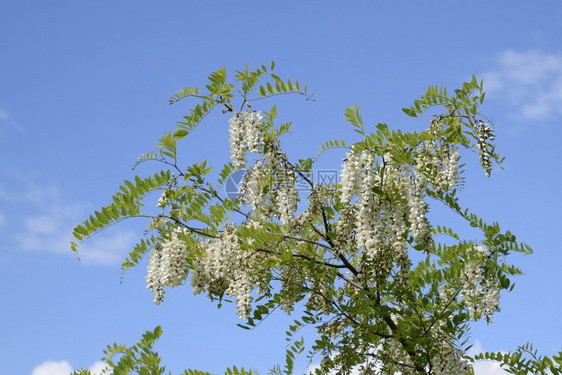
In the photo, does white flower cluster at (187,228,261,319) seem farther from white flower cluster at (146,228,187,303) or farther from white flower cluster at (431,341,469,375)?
white flower cluster at (431,341,469,375)

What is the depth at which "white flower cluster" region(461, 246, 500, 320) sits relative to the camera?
483cm

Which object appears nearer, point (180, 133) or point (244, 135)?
point (244, 135)

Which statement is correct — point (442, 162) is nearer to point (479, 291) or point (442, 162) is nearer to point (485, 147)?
point (485, 147)

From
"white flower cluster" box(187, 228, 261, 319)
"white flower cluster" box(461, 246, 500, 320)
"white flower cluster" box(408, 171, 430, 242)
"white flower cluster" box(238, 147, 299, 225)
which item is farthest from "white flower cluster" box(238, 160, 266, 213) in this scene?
"white flower cluster" box(461, 246, 500, 320)

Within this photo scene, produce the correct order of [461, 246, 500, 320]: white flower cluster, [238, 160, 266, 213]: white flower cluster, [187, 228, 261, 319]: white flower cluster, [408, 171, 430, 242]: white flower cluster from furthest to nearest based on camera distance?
[461, 246, 500, 320]: white flower cluster → [238, 160, 266, 213]: white flower cluster → [187, 228, 261, 319]: white flower cluster → [408, 171, 430, 242]: white flower cluster

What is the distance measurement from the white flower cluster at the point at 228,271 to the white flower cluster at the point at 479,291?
5.82 ft

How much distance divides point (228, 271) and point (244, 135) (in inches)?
43.6

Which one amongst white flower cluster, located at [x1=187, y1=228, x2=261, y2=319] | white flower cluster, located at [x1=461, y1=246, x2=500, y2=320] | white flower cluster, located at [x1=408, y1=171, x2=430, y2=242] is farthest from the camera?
white flower cluster, located at [x1=461, y1=246, x2=500, y2=320]

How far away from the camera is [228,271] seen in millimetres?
4684

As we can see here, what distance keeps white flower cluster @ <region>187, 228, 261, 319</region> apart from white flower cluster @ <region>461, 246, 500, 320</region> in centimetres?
177

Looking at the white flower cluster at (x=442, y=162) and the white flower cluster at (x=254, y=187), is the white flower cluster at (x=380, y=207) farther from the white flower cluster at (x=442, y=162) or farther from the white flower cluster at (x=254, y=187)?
the white flower cluster at (x=254, y=187)

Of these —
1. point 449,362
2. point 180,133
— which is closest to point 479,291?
point 449,362

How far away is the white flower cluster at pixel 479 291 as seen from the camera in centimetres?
483

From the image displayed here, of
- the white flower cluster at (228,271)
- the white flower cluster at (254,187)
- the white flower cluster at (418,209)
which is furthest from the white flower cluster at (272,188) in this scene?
the white flower cluster at (418,209)
